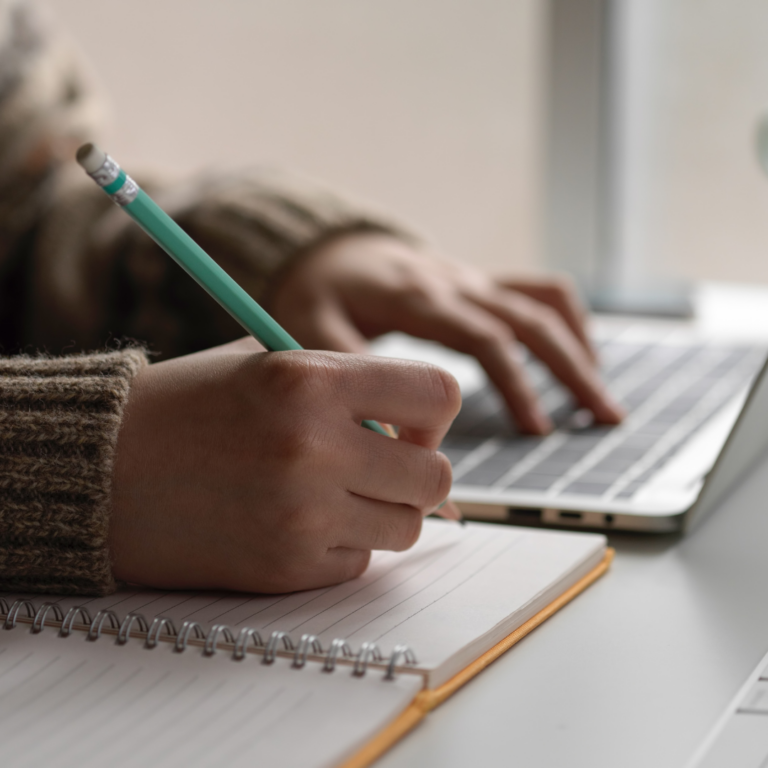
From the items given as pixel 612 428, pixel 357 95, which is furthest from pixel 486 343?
pixel 357 95

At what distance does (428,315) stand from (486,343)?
51 millimetres

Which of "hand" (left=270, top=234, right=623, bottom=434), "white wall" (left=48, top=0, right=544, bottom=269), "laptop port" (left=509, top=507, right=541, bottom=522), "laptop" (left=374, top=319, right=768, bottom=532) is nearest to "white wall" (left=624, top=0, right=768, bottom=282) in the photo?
"white wall" (left=48, top=0, right=544, bottom=269)

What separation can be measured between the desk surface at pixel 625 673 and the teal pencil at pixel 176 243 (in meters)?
0.12

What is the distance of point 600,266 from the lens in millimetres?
1384

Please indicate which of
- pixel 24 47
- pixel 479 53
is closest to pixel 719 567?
pixel 24 47

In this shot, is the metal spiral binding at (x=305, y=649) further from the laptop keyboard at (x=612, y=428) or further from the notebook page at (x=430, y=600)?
the laptop keyboard at (x=612, y=428)

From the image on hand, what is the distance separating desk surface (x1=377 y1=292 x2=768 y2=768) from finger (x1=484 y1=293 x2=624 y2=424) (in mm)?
195

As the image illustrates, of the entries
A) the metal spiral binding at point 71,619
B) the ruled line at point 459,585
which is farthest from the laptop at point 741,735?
the metal spiral binding at point 71,619

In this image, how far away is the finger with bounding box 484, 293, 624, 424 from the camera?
65 cm

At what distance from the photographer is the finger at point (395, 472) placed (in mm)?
378

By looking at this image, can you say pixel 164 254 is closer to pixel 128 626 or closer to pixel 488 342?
pixel 488 342

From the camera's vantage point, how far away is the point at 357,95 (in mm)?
1604

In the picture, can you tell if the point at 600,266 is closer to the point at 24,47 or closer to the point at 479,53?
the point at 479,53

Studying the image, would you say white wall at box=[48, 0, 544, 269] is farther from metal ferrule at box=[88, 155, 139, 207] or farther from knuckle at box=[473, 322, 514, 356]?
metal ferrule at box=[88, 155, 139, 207]
